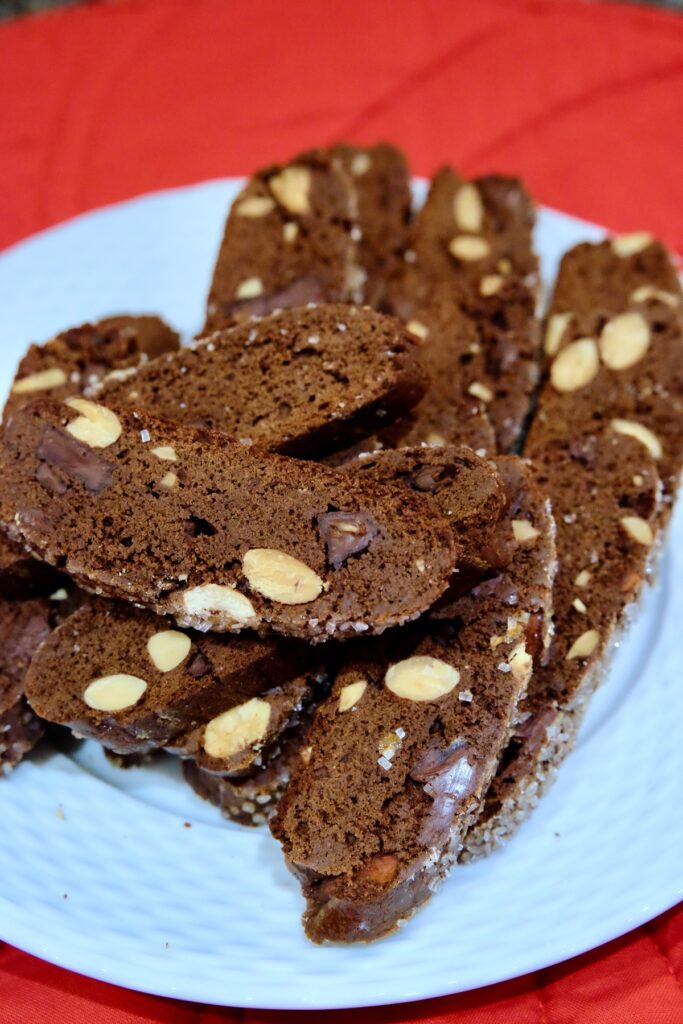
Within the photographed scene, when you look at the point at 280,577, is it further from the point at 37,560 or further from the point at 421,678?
the point at 37,560

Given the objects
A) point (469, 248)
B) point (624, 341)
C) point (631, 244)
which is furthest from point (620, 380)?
point (469, 248)

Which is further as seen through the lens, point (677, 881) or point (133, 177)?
point (133, 177)

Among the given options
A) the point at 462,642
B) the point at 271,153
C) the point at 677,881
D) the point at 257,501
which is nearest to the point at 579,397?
the point at 462,642

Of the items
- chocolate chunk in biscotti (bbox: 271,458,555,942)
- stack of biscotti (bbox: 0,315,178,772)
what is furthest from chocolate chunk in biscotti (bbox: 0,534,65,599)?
chocolate chunk in biscotti (bbox: 271,458,555,942)

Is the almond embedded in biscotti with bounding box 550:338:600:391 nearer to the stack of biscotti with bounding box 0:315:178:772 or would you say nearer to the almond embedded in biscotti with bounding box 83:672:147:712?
the stack of biscotti with bounding box 0:315:178:772

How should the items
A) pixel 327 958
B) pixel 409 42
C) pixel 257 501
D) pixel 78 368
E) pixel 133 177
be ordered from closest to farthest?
pixel 327 958 → pixel 257 501 → pixel 78 368 → pixel 133 177 → pixel 409 42

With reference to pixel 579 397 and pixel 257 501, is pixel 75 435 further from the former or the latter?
pixel 579 397
